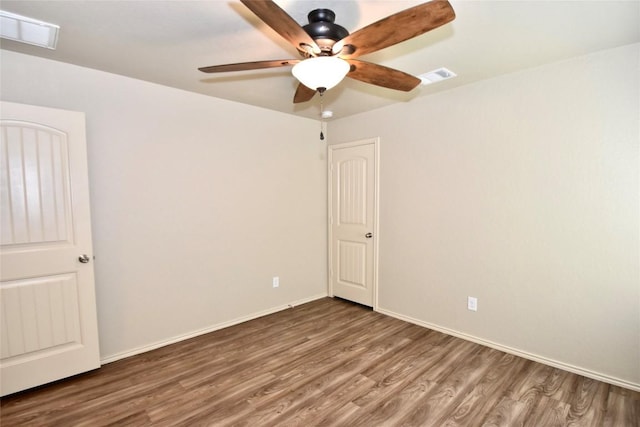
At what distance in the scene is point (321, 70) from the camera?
1583 millimetres

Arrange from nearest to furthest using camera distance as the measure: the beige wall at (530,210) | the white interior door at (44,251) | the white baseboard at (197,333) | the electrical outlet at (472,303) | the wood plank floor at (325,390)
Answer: the wood plank floor at (325,390), the white interior door at (44,251), the beige wall at (530,210), the white baseboard at (197,333), the electrical outlet at (472,303)

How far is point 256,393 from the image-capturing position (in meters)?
2.26

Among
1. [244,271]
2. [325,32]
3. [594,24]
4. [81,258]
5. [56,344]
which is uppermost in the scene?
[594,24]

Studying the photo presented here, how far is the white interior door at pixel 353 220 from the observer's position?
382 cm

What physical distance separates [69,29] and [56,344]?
219 cm

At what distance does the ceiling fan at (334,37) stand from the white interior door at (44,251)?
1.42 meters

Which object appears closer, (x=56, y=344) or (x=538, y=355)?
(x=56, y=344)

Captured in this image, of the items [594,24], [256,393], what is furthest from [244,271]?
[594,24]

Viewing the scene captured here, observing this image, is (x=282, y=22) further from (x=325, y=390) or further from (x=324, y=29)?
(x=325, y=390)

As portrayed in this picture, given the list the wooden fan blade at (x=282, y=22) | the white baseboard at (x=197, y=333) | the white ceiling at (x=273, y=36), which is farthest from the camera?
the white baseboard at (x=197, y=333)

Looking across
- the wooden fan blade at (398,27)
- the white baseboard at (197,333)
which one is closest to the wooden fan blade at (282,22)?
the wooden fan blade at (398,27)

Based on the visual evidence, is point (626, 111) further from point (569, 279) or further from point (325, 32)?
point (325, 32)

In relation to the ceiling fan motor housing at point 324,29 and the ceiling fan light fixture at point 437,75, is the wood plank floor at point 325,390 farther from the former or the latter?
the ceiling fan light fixture at point 437,75

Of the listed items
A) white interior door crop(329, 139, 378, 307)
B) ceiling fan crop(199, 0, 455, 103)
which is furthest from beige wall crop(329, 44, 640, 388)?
ceiling fan crop(199, 0, 455, 103)
